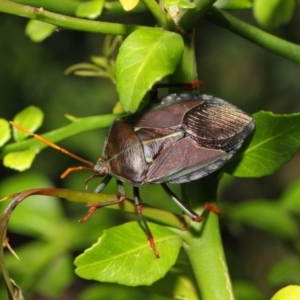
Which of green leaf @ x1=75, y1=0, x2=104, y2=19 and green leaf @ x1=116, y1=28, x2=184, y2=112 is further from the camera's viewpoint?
green leaf @ x1=75, y1=0, x2=104, y2=19

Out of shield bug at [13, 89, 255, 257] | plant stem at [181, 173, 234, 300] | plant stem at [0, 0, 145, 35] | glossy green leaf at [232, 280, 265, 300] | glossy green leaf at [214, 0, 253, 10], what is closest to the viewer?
plant stem at [0, 0, 145, 35]

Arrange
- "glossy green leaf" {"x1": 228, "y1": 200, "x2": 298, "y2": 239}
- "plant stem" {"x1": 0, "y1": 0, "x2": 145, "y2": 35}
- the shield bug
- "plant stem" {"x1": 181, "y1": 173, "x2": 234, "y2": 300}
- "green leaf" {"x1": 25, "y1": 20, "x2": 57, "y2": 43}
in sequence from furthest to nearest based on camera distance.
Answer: "glossy green leaf" {"x1": 228, "y1": 200, "x2": 298, "y2": 239} → "green leaf" {"x1": 25, "y1": 20, "x2": 57, "y2": 43} → the shield bug → "plant stem" {"x1": 181, "y1": 173, "x2": 234, "y2": 300} → "plant stem" {"x1": 0, "y1": 0, "x2": 145, "y2": 35}

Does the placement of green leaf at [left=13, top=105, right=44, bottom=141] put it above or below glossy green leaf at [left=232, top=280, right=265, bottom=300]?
above

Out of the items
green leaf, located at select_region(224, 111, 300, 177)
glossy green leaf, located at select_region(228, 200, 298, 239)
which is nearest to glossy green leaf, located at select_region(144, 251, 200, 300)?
green leaf, located at select_region(224, 111, 300, 177)

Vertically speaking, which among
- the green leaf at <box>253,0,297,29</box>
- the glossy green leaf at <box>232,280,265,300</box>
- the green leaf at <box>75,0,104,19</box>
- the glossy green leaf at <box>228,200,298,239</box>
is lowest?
the glossy green leaf at <box>232,280,265,300</box>

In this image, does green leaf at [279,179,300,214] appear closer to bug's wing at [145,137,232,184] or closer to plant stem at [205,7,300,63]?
bug's wing at [145,137,232,184]

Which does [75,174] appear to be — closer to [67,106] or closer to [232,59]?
[67,106]

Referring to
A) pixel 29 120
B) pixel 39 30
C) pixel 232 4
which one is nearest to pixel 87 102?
pixel 39 30
